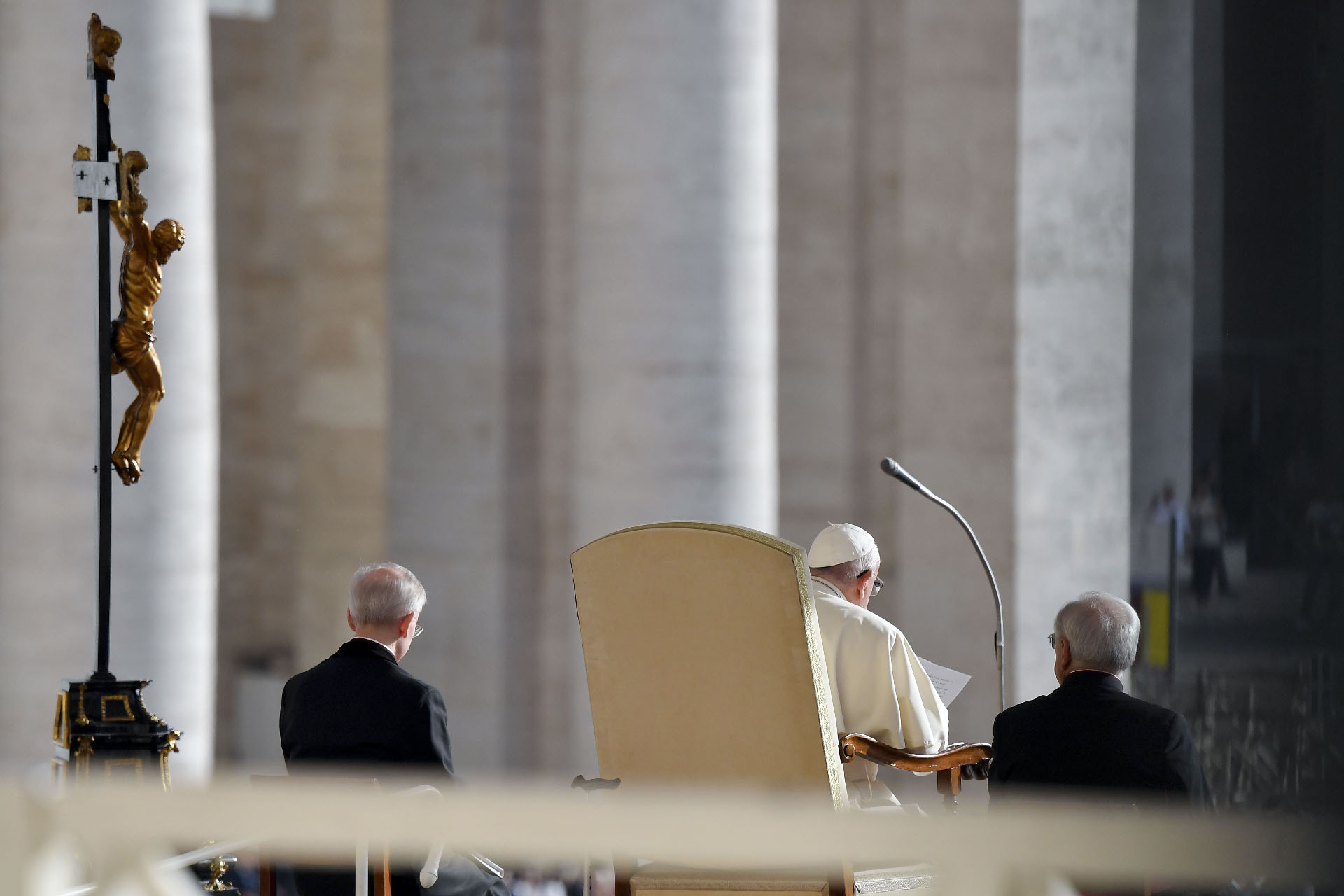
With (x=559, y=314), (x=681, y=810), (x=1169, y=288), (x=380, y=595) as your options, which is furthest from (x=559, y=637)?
(x=681, y=810)

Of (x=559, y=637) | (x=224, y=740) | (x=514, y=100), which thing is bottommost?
(x=224, y=740)

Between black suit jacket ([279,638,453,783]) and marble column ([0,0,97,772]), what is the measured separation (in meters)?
3.22

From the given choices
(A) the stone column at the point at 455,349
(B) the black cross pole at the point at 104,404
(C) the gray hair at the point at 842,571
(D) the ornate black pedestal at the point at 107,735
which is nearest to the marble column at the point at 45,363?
(B) the black cross pole at the point at 104,404

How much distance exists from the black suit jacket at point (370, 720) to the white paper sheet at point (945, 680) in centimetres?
156

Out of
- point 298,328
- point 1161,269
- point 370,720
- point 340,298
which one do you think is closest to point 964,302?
point 1161,269

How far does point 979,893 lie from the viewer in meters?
1.82

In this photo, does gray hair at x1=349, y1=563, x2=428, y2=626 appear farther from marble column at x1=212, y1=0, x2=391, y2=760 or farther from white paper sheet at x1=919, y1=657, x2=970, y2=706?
marble column at x1=212, y1=0, x2=391, y2=760

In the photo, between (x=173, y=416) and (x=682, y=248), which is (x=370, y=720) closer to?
(x=173, y=416)

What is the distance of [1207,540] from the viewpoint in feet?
29.5

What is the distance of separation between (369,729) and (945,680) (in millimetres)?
1870

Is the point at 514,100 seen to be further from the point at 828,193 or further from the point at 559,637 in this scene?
the point at 559,637

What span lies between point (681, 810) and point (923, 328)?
8.41 metres

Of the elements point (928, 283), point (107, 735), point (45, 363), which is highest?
point (928, 283)

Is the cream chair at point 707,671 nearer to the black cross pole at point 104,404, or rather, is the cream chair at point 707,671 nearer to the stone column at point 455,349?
the black cross pole at point 104,404
